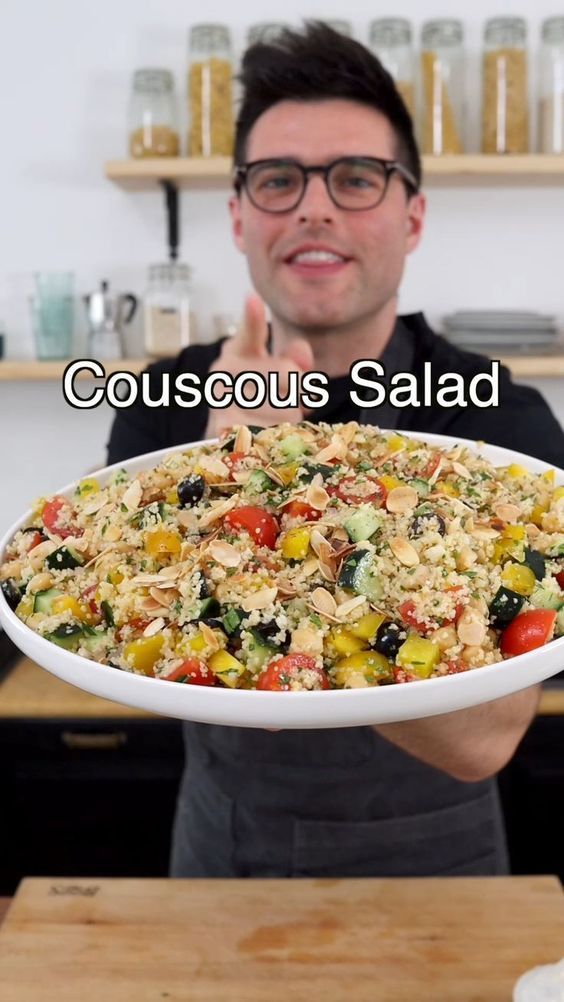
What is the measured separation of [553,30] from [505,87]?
0.22 m

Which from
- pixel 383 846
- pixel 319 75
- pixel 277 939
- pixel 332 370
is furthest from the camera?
pixel 332 370

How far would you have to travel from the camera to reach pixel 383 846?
138cm

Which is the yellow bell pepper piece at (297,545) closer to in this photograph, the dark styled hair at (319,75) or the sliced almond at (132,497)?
the sliced almond at (132,497)

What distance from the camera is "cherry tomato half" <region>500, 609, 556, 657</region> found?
637 millimetres

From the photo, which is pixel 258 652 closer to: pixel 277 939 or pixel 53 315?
pixel 277 939

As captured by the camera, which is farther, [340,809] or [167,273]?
[167,273]

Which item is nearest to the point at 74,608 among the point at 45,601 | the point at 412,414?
the point at 45,601

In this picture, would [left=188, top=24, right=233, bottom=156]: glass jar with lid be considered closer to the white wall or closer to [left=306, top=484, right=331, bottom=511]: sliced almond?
the white wall

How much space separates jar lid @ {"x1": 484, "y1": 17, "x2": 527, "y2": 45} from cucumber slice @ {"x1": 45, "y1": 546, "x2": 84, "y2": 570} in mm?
2019

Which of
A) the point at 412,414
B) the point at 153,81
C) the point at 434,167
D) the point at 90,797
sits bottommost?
the point at 90,797

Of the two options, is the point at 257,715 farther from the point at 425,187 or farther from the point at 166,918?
the point at 425,187

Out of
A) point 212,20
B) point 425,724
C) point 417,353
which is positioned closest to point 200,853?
point 425,724

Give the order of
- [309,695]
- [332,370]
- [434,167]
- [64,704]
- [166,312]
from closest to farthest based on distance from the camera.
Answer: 1. [309,695]
2. [332,370]
3. [64,704]
4. [434,167]
5. [166,312]

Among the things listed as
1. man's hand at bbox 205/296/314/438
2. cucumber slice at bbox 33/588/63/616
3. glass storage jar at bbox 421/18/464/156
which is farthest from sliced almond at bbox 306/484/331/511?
glass storage jar at bbox 421/18/464/156
